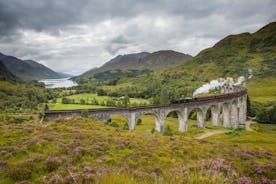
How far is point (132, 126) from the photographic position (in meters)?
52.8

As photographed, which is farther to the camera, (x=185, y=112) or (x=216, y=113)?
(x=216, y=113)

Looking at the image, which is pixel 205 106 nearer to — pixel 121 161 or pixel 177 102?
pixel 177 102

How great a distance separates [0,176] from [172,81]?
618 feet

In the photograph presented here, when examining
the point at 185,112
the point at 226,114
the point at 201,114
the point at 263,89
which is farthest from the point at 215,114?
the point at 263,89

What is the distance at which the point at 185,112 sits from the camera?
205 feet

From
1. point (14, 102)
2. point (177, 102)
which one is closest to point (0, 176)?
point (177, 102)

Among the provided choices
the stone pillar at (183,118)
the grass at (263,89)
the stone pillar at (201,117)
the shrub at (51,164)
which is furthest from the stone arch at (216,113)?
the shrub at (51,164)

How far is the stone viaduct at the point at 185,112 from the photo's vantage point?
47.4 meters

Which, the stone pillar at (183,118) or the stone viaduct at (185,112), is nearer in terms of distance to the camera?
the stone viaduct at (185,112)

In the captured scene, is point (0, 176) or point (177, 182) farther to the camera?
point (0, 176)

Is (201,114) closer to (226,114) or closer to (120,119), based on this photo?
(226,114)

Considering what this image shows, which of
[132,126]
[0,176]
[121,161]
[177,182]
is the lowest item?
[132,126]

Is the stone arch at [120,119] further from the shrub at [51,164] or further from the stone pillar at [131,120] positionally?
the shrub at [51,164]

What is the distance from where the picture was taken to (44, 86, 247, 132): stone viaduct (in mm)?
47353
